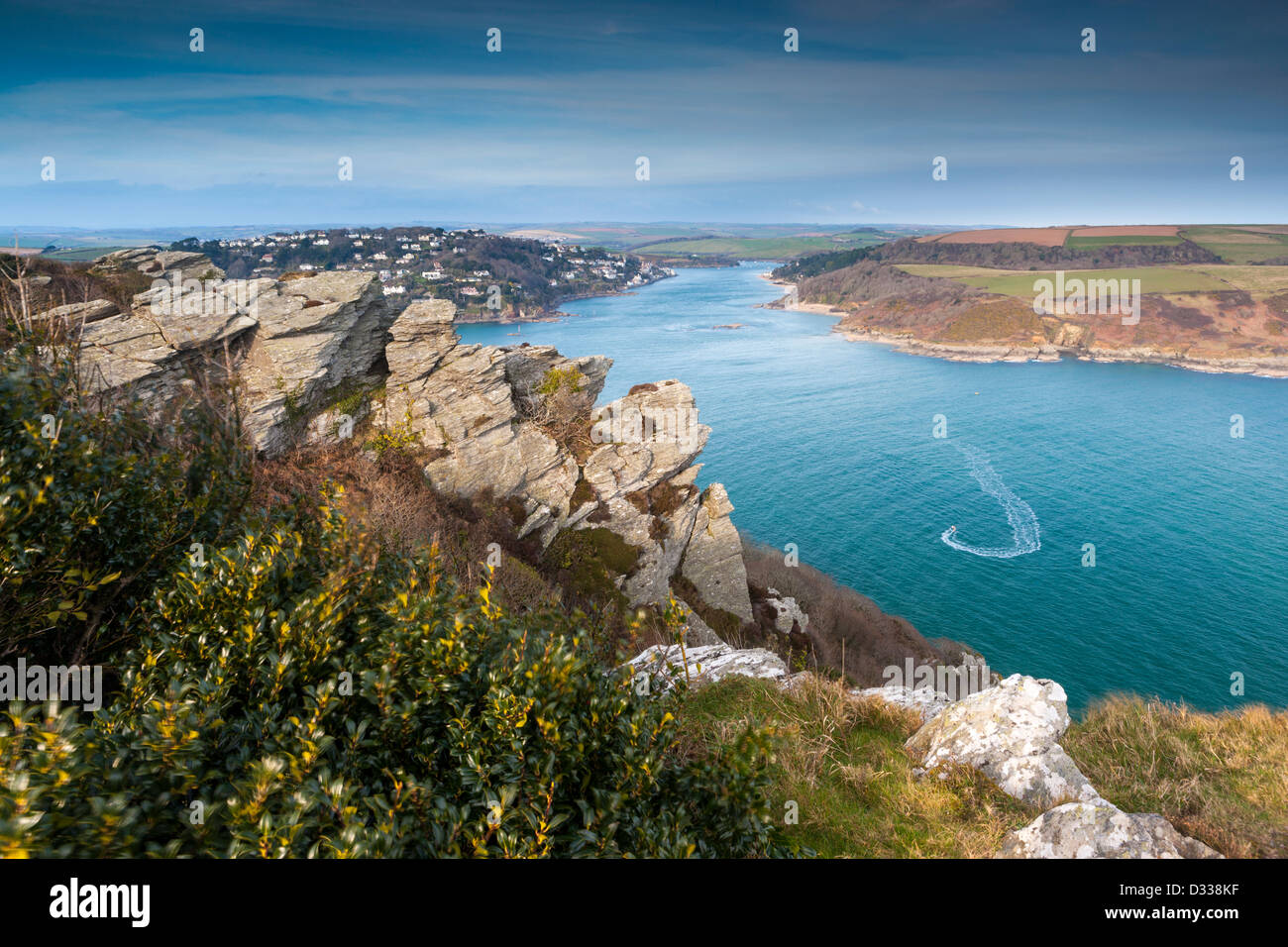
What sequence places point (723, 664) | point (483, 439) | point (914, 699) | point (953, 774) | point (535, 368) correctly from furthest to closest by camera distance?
point (535, 368), point (483, 439), point (723, 664), point (914, 699), point (953, 774)

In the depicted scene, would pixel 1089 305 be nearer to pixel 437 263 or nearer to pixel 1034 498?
pixel 1034 498

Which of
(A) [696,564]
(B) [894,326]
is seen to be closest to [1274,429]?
(B) [894,326]

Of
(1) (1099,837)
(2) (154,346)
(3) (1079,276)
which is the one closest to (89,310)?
(2) (154,346)

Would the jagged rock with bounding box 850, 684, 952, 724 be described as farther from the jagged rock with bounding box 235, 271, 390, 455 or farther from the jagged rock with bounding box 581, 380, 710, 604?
the jagged rock with bounding box 235, 271, 390, 455

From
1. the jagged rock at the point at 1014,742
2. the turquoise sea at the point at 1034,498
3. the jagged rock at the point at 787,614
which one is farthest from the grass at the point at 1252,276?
the jagged rock at the point at 1014,742

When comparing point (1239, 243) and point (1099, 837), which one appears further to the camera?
point (1239, 243)

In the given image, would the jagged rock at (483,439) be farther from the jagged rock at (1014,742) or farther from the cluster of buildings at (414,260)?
the cluster of buildings at (414,260)

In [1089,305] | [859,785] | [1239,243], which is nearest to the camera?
[859,785]
